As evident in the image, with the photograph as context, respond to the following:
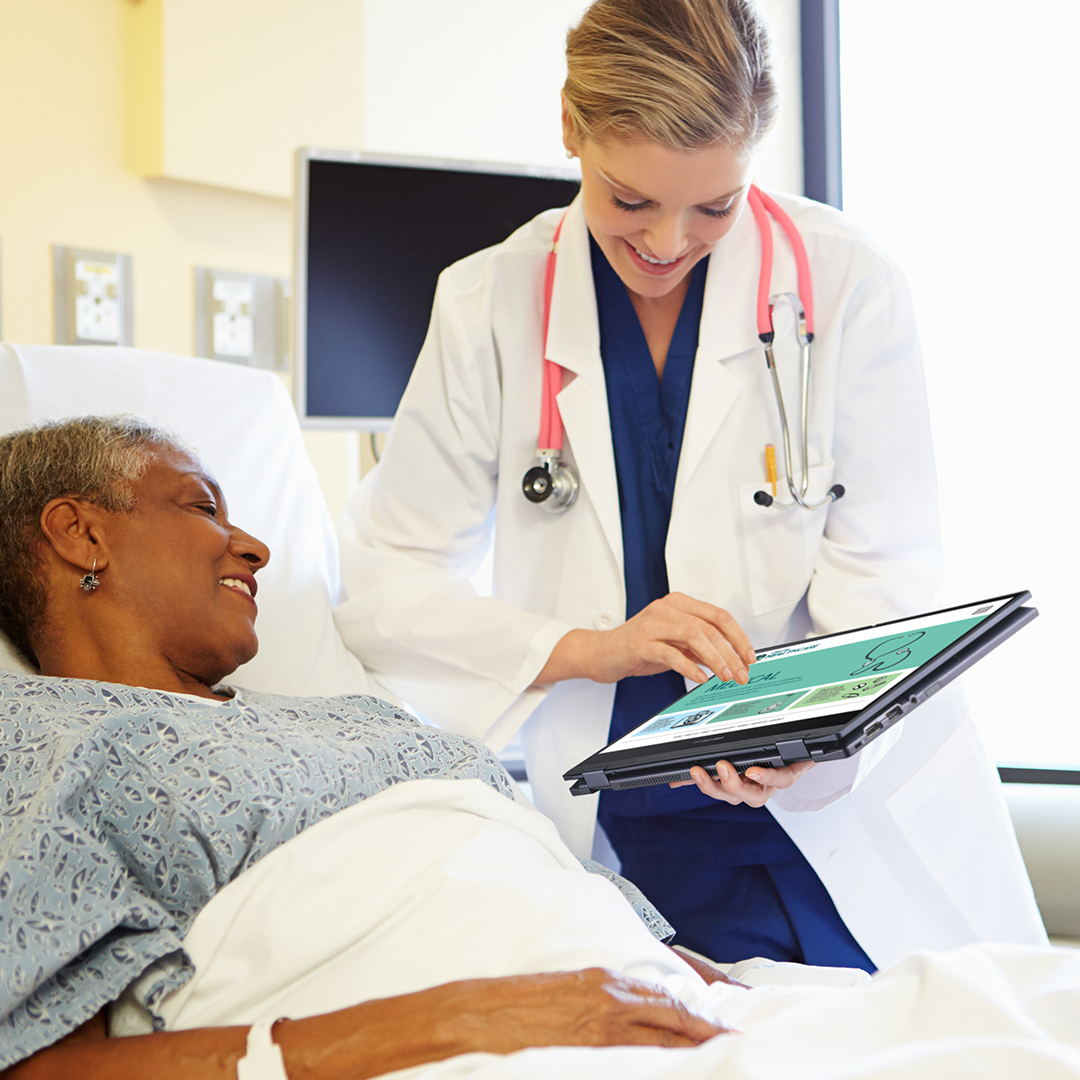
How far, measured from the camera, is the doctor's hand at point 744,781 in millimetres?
1019

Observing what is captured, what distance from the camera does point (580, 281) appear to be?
1.48 meters

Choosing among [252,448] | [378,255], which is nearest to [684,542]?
[252,448]

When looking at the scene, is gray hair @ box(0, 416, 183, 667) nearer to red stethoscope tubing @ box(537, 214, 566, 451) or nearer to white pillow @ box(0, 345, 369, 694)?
white pillow @ box(0, 345, 369, 694)

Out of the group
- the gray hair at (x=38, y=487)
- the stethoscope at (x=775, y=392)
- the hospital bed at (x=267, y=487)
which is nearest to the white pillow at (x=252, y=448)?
the hospital bed at (x=267, y=487)

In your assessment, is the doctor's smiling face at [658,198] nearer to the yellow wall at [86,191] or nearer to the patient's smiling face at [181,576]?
the patient's smiling face at [181,576]

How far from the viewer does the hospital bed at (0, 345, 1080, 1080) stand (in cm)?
148

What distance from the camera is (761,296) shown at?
1.43m

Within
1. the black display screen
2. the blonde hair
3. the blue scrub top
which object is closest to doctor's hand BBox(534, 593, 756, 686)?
the blue scrub top

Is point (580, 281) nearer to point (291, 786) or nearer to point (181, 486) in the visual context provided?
point (181, 486)

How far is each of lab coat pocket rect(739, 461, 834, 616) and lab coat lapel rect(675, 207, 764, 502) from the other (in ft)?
0.29

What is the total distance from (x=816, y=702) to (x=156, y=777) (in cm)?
59

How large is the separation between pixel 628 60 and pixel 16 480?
2.72ft

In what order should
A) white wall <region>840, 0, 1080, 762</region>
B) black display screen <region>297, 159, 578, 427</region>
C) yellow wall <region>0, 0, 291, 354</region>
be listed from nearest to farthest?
black display screen <region>297, 159, 578, 427</region>, yellow wall <region>0, 0, 291, 354</region>, white wall <region>840, 0, 1080, 762</region>

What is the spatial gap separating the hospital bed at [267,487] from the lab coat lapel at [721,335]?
1.84 feet
